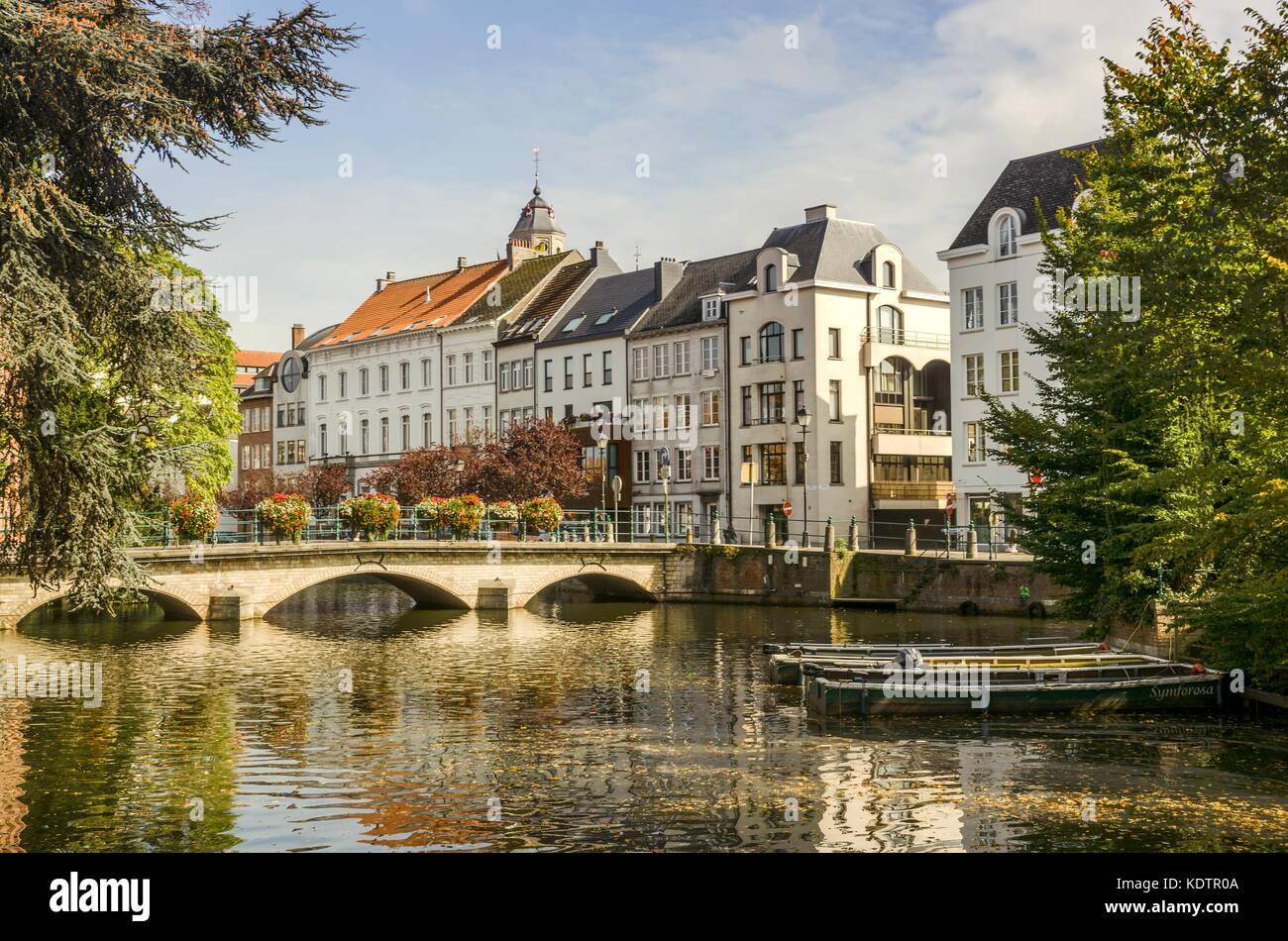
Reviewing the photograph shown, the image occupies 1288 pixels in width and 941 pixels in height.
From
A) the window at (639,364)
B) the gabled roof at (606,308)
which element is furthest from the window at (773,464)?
the gabled roof at (606,308)

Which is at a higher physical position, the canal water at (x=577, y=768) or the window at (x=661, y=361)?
the window at (x=661, y=361)

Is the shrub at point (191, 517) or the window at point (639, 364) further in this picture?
the window at point (639, 364)

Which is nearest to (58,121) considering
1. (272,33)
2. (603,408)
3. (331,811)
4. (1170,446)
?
(272,33)

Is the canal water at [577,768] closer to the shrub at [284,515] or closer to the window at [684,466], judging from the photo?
the shrub at [284,515]

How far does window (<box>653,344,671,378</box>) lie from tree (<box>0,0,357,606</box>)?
167ft

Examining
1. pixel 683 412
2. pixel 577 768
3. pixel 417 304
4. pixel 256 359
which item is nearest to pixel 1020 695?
pixel 577 768

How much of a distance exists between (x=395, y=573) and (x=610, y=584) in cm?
1187

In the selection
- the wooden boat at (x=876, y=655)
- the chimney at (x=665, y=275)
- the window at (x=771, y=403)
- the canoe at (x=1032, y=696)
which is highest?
the chimney at (x=665, y=275)

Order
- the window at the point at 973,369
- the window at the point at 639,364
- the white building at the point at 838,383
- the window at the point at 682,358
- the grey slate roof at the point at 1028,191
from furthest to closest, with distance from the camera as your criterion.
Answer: the window at the point at 639,364, the window at the point at 682,358, the white building at the point at 838,383, the window at the point at 973,369, the grey slate roof at the point at 1028,191

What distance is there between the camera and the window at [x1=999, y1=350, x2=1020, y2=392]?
5419cm

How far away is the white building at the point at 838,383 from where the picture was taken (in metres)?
61.5

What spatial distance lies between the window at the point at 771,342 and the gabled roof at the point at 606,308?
9.01 m

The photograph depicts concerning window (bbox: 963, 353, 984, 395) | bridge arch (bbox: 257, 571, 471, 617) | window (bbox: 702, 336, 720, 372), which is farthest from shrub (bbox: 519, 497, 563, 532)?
window (bbox: 702, 336, 720, 372)

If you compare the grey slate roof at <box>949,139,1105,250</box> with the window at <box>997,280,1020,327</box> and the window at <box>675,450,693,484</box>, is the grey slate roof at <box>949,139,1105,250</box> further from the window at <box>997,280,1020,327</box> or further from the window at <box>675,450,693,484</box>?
the window at <box>675,450,693,484</box>
